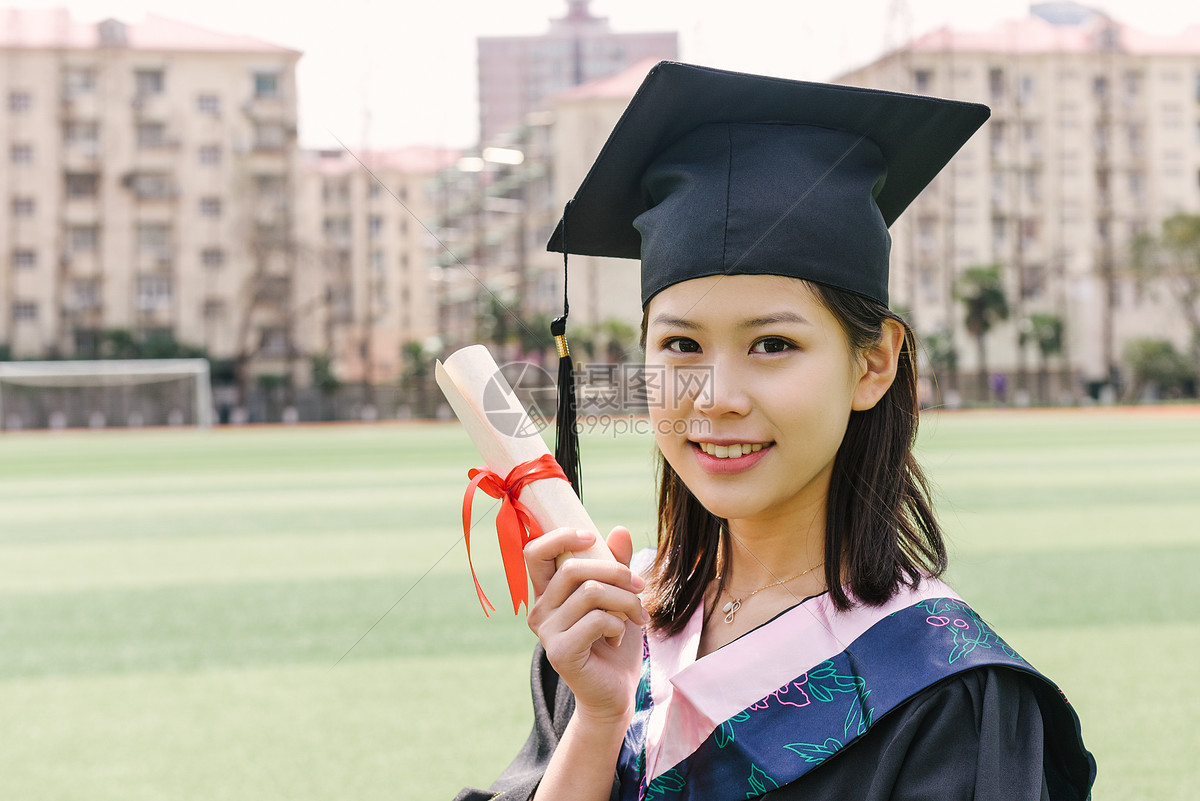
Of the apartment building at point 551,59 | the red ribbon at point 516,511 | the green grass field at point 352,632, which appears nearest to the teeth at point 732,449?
the red ribbon at point 516,511

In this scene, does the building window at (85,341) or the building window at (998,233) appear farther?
the building window at (998,233)

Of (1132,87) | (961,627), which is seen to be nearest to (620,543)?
(961,627)

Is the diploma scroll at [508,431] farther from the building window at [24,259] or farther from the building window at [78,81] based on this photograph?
the building window at [78,81]

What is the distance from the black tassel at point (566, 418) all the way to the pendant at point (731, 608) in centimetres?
32

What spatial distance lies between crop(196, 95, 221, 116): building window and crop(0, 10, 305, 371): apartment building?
0.23 ft

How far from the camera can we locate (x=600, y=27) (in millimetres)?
86250

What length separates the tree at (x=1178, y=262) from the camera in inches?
1818

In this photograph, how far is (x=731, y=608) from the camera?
1729 mm

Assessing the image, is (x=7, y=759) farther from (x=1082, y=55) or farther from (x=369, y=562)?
(x=1082, y=55)

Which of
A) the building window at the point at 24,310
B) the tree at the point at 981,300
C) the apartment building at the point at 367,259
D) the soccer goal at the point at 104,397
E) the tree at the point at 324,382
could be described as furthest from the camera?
the apartment building at the point at 367,259

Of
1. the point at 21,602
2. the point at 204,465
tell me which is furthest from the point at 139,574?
the point at 204,465

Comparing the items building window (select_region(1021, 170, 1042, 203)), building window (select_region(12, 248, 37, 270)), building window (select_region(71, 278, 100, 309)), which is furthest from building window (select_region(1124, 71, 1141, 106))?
building window (select_region(12, 248, 37, 270))

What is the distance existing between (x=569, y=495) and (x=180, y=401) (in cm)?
4558

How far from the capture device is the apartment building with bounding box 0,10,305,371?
47.1m
